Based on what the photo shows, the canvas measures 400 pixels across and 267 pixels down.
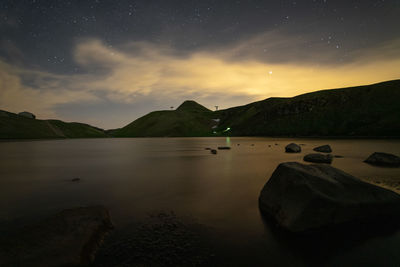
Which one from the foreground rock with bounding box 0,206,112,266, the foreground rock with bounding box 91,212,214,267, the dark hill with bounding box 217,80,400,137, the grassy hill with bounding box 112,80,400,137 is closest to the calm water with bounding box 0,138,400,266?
the foreground rock with bounding box 91,212,214,267

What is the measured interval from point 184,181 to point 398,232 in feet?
43.5

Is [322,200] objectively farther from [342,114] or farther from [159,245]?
[342,114]

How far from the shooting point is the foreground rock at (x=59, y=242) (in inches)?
207

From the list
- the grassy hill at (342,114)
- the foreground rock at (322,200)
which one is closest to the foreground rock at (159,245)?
the foreground rock at (322,200)

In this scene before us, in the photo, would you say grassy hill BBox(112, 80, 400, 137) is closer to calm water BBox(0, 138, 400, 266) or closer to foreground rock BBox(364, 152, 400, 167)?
foreground rock BBox(364, 152, 400, 167)

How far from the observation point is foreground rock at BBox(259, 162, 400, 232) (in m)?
7.46

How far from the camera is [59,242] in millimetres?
5922

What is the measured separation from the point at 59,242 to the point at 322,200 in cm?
916

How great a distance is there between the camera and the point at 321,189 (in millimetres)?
7918

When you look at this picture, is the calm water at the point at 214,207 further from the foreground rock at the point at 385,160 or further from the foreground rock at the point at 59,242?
the foreground rock at the point at 385,160

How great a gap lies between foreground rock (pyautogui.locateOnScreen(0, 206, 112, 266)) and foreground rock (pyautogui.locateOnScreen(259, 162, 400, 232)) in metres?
7.11

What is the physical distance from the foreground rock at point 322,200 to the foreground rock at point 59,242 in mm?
7109

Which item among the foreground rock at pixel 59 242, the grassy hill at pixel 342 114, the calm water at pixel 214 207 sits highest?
the grassy hill at pixel 342 114

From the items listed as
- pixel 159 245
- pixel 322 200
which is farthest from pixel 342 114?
pixel 159 245
